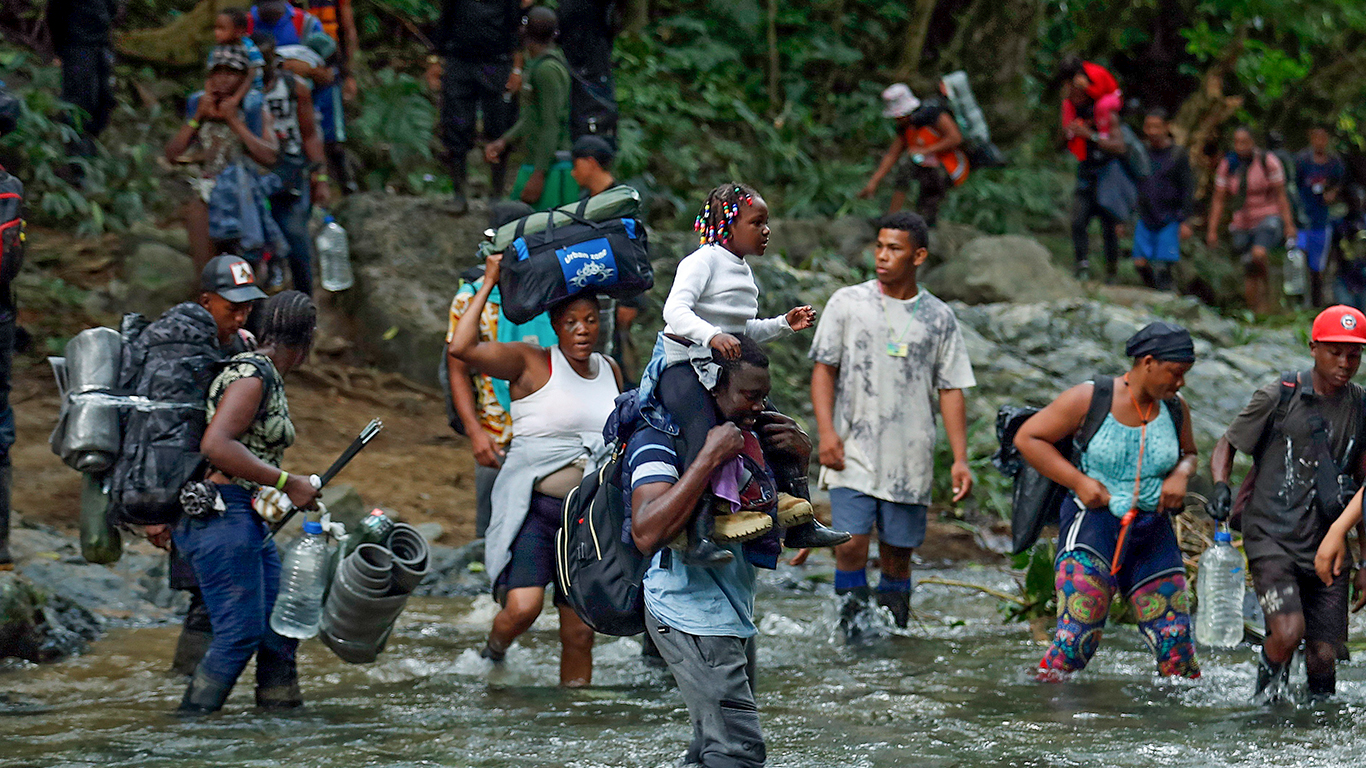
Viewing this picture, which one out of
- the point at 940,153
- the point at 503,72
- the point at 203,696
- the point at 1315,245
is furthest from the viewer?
the point at 1315,245

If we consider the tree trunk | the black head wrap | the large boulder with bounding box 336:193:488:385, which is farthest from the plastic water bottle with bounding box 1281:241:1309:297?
the black head wrap

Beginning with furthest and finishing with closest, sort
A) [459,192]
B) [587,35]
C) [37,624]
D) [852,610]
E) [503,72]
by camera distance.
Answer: [459,192] → [503,72] → [587,35] → [852,610] → [37,624]

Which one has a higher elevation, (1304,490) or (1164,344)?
(1164,344)

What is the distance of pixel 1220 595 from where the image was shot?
7004mm

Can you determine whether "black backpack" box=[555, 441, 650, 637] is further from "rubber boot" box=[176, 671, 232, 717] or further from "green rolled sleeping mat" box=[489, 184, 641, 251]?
"rubber boot" box=[176, 671, 232, 717]

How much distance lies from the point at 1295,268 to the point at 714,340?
16.2 m

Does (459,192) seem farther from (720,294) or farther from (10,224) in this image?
(720,294)

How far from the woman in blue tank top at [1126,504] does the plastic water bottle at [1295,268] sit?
12987mm

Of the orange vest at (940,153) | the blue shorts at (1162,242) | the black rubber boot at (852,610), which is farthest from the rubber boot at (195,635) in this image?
the blue shorts at (1162,242)

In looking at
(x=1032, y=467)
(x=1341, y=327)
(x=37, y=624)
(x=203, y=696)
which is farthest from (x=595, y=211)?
(x=37, y=624)

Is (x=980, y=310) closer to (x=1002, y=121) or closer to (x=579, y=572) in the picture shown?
(x=1002, y=121)

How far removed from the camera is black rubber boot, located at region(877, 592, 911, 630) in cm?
809

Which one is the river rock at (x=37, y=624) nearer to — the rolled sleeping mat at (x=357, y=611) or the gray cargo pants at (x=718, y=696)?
the rolled sleeping mat at (x=357, y=611)

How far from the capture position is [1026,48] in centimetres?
2120
